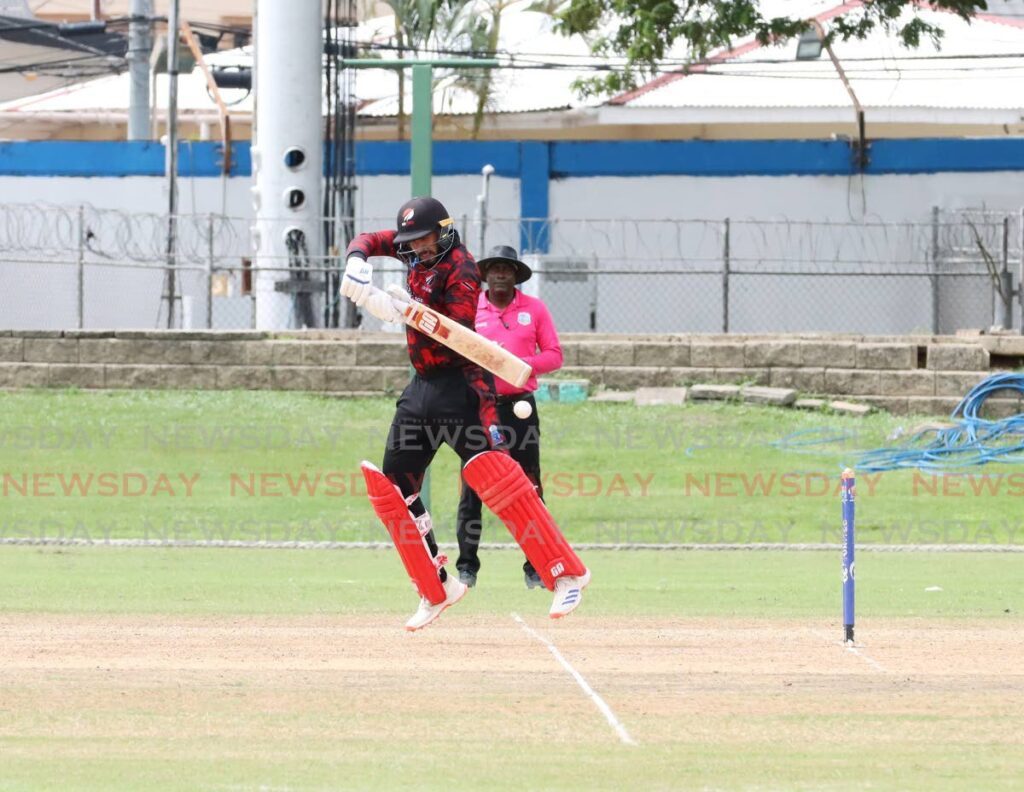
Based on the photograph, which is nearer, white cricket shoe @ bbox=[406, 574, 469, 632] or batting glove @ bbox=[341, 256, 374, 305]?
batting glove @ bbox=[341, 256, 374, 305]

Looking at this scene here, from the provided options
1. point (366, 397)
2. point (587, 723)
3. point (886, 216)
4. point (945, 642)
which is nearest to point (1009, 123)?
point (886, 216)

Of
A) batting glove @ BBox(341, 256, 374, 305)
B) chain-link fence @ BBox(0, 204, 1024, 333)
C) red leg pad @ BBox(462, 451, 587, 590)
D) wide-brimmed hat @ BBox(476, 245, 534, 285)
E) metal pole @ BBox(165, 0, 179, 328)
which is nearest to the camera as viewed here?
batting glove @ BBox(341, 256, 374, 305)

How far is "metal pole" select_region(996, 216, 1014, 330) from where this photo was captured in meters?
23.7

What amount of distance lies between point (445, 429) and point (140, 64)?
28288 millimetres

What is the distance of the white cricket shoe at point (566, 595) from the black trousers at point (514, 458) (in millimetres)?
1871

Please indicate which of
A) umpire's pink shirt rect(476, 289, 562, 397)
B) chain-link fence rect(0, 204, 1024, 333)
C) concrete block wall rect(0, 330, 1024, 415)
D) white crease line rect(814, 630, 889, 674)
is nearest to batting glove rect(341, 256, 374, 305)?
umpire's pink shirt rect(476, 289, 562, 397)

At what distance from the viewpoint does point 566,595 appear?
964 centimetres

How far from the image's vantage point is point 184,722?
23.8 ft

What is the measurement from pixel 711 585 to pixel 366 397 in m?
9.50

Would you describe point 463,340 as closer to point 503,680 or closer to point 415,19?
point 503,680

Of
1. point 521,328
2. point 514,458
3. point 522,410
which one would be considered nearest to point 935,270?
point 521,328

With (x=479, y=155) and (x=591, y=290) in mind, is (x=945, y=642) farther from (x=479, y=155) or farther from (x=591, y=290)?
(x=479, y=155)

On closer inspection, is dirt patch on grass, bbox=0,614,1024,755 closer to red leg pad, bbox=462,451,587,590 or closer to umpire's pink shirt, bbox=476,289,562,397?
red leg pad, bbox=462,451,587,590

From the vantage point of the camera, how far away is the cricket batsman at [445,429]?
950 cm
